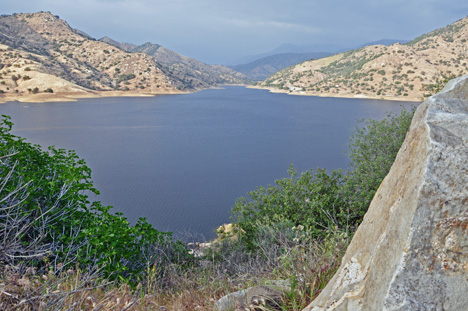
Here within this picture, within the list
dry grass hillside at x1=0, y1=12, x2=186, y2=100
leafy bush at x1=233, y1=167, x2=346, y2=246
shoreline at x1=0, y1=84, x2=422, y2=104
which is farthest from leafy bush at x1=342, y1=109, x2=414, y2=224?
dry grass hillside at x1=0, y1=12, x2=186, y2=100

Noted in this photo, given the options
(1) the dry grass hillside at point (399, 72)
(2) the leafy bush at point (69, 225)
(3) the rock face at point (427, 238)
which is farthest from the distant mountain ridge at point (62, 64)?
(3) the rock face at point (427, 238)

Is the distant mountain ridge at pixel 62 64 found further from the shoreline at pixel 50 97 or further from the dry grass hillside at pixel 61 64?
the shoreline at pixel 50 97

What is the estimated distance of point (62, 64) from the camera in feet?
363

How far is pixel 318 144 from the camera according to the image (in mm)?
43375

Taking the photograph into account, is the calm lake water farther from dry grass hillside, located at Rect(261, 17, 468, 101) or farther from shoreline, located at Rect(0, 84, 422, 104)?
dry grass hillside, located at Rect(261, 17, 468, 101)

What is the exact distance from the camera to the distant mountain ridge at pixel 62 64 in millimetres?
85012

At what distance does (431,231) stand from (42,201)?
27.4 feet

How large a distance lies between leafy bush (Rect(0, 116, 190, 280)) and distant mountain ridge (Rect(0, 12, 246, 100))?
8587 centimetres

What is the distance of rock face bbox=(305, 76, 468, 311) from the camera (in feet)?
7.30

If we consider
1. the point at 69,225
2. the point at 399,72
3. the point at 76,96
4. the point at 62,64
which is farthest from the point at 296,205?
the point at 62,64

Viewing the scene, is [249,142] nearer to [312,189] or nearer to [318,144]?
[318,144]

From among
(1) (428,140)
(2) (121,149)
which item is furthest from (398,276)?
(2) (121,149)

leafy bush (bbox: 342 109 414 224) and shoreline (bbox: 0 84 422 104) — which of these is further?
shoreline (bbox: 0 84 422 104)

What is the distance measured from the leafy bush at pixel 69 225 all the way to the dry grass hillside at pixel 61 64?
86.1m
